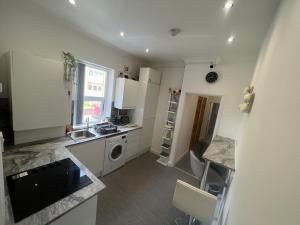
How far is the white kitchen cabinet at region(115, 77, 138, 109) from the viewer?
10.3 ft

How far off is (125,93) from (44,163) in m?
2.02

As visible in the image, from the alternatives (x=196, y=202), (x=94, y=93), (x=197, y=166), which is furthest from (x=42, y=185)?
(x=94, y=93)

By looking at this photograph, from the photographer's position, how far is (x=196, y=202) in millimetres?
1302

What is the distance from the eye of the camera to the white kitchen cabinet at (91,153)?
2187 millimetres

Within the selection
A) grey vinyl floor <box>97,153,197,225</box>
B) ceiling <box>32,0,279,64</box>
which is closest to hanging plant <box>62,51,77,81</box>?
ceiling <box>32,0,279,64</box>

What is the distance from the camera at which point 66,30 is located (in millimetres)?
2174

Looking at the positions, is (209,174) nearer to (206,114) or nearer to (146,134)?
(146,134)

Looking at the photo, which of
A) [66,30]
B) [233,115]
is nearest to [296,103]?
[233,115]

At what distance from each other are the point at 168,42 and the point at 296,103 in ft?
7.28

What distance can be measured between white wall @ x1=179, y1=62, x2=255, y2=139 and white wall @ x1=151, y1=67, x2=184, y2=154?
0.69 meters

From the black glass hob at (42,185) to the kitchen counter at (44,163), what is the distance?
0.12 feet

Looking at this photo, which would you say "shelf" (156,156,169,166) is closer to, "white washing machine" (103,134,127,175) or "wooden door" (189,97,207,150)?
"white washing machine" (103,134,127,175)

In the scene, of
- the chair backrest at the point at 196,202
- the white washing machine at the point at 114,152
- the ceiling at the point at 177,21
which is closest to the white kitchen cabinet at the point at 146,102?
the white washing machine at the point at 114,152

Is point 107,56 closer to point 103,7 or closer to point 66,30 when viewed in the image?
point 66,30
